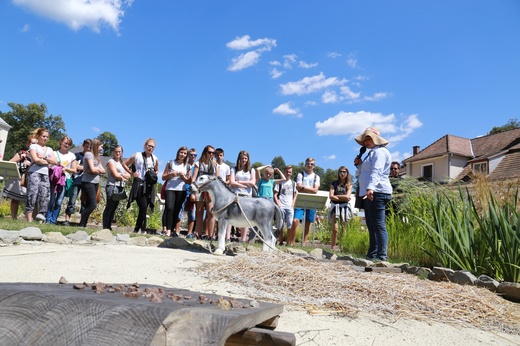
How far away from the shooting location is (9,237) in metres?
5.68

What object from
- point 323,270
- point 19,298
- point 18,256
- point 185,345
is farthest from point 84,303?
point 18,256

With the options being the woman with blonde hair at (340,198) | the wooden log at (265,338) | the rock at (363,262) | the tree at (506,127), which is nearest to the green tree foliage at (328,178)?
the tree at (506,127)

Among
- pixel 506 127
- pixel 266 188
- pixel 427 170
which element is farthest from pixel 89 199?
pixel 506 127

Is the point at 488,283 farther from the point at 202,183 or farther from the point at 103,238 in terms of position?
the point at 103,238

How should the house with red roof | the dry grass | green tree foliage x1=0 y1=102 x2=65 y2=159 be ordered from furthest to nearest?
1. green tree foliage x1=0 y1=102 x2=65 y2=159
2. the house with red roof
3. the dry grass

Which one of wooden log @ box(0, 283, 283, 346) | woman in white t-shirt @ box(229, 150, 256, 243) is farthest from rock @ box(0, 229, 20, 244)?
wooden log @ box(0, 283, 283, 346)

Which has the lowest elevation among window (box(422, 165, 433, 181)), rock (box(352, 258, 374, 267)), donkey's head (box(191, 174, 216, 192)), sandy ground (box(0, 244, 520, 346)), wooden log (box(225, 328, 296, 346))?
sandy ground (box(0, 244, 520, 346))

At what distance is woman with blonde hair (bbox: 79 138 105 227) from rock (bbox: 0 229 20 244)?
8.59ft

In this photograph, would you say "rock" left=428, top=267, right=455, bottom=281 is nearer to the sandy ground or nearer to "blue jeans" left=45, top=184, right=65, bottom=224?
the sandy ground

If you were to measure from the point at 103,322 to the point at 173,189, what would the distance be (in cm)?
721

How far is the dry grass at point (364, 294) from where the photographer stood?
335cm

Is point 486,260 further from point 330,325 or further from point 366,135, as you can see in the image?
point 330,325

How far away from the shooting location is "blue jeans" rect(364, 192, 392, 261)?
6141 mm

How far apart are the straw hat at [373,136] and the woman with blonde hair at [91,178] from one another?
4959 mm
